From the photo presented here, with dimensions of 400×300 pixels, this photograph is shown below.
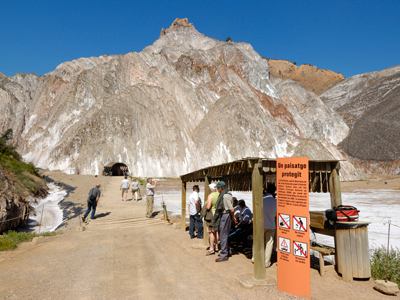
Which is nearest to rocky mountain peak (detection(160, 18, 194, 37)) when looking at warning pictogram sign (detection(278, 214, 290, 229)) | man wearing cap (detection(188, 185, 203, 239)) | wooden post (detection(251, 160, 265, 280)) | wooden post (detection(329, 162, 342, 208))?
man wearing cap (detection(188, 185, 203, 239))

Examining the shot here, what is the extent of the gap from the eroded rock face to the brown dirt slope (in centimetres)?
1746

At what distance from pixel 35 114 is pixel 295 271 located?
71632 millimetres

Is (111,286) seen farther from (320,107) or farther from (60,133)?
(320,107)

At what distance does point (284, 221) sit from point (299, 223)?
31 cm

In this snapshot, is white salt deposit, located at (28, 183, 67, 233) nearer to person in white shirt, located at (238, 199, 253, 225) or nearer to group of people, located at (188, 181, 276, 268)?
group of people, located at (188, 181, 276, 268)

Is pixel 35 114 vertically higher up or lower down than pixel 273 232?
higher up

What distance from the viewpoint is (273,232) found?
7.04 meters

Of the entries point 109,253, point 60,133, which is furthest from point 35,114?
point 109,253

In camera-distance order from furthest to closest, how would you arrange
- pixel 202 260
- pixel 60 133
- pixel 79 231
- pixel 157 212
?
pixel 60 133 → pixel 157 212 → pixel 79 231 → pixel 202 260

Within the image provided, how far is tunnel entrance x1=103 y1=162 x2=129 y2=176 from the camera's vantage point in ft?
148

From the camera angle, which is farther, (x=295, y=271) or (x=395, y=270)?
(x=395, y=270)

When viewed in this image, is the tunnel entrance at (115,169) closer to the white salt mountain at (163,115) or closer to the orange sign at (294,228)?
the white salt mountain at (163,115)

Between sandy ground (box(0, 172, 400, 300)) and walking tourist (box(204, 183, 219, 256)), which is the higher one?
walking tourist (box(204, 183, 219, 256))

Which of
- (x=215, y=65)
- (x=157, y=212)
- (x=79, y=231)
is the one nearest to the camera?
(x=79, y=231)
